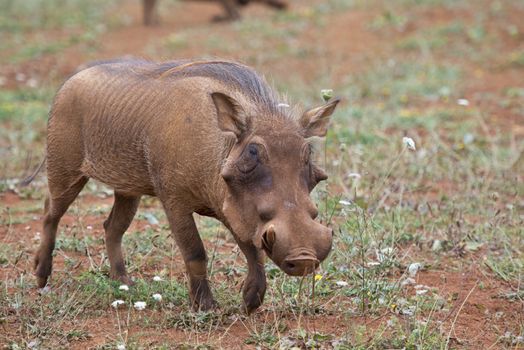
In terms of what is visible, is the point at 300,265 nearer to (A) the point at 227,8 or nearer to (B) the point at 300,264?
(B) the point at 300,264

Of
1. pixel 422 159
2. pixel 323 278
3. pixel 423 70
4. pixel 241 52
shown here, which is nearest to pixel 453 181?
pixel 422 159

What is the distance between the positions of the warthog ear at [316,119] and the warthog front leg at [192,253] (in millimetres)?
701

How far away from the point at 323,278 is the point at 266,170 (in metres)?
1.17

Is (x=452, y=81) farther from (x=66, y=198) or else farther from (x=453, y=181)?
(x=66, y=198)

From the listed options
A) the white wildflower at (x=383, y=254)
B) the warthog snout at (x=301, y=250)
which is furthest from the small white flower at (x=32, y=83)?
the warthog snout at (x=301, y=250)

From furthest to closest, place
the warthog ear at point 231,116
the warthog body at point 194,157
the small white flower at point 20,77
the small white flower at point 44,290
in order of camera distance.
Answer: the small white flower at point 20,77 < the small white flower at point 44,290 < the warthog ear at point 231,116 < the warthog body at point 194,157

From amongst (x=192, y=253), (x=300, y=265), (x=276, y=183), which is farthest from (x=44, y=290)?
(x=300, y=265)

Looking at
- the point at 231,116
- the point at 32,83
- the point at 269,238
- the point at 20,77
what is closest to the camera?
the point at 269,238

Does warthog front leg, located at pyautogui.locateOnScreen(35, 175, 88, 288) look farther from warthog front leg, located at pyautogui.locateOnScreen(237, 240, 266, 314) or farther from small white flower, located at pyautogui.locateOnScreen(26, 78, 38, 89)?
small white flower, located at pyautogui.locateOnScreen(26, 78, 38, 89)

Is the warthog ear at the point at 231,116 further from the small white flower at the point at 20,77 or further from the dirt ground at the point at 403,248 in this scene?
the small white flower at the point at 20,77

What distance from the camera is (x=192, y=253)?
13.8 ft

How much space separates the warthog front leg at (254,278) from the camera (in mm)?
4043

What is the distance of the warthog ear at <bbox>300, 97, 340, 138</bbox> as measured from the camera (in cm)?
386

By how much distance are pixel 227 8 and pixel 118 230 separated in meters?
10.8
